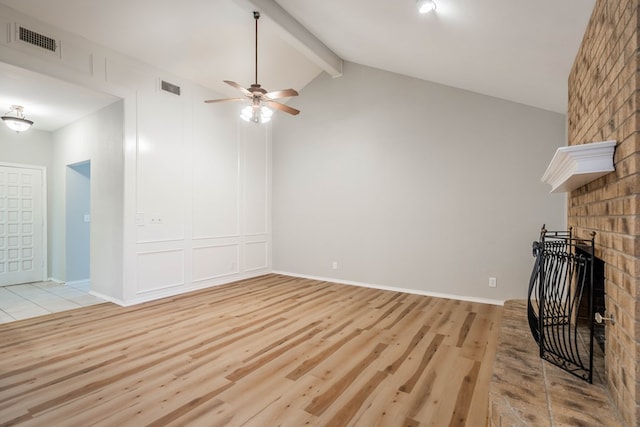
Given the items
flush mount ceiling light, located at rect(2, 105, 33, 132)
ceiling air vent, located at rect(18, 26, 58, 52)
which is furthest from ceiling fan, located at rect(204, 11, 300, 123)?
flush mount ceiling light, located at rect(2, 105, 33, 132)

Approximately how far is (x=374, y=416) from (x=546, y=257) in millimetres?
1501

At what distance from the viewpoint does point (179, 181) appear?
4.79 metres

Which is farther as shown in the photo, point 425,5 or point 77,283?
point 77,283

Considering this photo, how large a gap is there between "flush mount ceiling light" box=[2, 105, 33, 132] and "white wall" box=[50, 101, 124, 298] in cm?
64

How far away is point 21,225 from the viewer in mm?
5539

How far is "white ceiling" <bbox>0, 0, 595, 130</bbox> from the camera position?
2.38 m

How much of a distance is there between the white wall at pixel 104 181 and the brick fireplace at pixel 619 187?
4935mm

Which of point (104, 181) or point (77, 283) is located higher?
point (104, 181)

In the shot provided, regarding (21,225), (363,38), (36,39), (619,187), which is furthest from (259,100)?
(21,225)

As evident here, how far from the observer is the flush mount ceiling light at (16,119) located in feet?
14.8

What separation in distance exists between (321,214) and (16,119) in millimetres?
4849

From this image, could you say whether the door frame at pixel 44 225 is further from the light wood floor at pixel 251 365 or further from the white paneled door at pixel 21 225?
the light wood floor at pixel 251 365

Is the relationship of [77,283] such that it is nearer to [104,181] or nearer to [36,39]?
[104,181]

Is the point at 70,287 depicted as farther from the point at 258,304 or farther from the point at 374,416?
the point at 374,416
